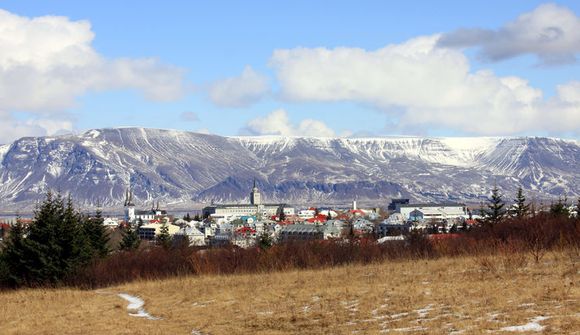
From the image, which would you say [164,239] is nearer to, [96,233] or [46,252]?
[96,233]

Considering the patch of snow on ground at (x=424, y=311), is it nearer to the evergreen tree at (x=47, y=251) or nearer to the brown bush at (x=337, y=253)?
the brown bush at (x=337, y=253)

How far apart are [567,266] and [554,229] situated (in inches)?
474

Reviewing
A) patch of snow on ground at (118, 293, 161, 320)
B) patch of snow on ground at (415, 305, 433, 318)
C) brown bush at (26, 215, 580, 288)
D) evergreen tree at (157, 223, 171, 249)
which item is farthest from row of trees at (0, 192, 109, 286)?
patch of snow on ground at (415, 305, 433, 318)

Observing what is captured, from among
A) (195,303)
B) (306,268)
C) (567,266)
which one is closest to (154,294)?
(195,303)

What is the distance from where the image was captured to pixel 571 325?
2162 cm

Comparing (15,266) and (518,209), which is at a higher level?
(518,209)

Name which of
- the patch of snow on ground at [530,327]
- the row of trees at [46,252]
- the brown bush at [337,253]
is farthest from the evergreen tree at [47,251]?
the patch of snow on ground at [530,327]

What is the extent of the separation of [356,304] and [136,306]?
491 inches

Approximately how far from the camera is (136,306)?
37281 millimetres

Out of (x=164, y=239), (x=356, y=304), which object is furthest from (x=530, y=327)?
(x=164, y=239)

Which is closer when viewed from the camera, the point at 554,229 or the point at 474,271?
the point at 474,271

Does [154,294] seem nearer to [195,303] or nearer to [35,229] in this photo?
[195,303]

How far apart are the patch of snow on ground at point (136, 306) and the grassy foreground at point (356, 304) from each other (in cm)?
36

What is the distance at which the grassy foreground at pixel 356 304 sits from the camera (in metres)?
24.2
